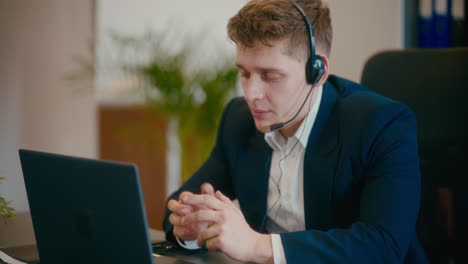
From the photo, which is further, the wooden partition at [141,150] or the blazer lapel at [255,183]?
the wooden partition at [141,150]

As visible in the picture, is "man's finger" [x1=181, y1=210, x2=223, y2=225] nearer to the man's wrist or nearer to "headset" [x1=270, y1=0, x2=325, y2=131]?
the man's wrist

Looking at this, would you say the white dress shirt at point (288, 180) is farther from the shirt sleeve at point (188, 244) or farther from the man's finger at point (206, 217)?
the man's finger at point (206, 217)

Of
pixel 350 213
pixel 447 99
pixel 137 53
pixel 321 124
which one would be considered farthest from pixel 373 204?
pixel 137 53

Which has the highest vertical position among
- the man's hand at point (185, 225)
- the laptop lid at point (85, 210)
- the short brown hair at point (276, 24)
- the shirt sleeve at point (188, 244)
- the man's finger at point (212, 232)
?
the short brown hair at point (276, 24)

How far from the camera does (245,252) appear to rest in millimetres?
967

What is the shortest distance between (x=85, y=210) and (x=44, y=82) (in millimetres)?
1375

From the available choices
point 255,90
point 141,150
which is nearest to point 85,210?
point 255,90

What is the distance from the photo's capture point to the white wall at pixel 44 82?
72.7 inches

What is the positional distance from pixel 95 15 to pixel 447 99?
1.55 meters

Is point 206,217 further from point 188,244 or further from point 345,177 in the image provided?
point 345,177

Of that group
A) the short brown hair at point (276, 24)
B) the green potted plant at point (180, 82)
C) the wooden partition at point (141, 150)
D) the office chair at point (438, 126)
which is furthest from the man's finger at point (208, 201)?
the wooden partition at point (141, 150)

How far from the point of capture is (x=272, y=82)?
123cm

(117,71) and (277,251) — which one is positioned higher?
(117,71)

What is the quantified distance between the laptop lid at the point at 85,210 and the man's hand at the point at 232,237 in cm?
23
